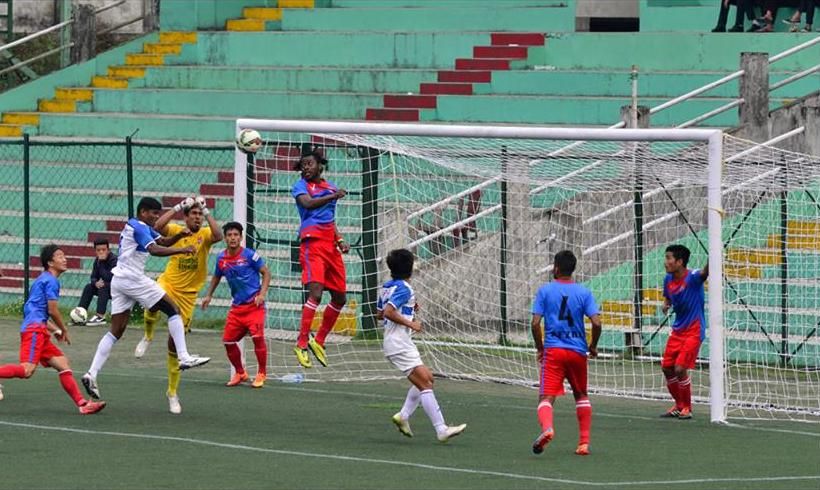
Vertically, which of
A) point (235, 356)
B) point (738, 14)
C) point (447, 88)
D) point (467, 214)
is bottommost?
point (235, 356)

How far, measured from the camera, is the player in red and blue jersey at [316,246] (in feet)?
51.7

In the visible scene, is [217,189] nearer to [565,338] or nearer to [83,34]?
[83,34]

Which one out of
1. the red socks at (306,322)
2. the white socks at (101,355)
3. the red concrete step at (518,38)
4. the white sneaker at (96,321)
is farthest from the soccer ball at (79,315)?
the red concrete step at (518,38)

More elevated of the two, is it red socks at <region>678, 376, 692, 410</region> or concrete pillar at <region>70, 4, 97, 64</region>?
concrete pillar at <region>70, 4, 97, 64</region>

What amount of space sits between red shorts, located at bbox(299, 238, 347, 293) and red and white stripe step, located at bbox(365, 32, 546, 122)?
8504 millimetres

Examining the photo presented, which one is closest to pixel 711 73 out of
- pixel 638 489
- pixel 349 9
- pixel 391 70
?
pixel 391 70

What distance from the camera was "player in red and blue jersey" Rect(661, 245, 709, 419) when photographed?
573 inches

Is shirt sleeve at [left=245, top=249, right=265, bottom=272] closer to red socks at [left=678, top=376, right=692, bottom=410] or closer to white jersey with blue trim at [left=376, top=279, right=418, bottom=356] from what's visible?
white jersey with blue trim at [left=376, top=279, right=418, bottom=356]

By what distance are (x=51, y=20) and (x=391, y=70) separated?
7.94 metres

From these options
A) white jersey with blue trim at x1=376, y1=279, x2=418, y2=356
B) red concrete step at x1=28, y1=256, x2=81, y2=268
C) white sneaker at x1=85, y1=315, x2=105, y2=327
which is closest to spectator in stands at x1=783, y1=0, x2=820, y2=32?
white sneaker at x1=85, y1=315, x2=105, y2=327

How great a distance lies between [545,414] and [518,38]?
13861 mm

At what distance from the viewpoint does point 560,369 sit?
12.4 metres

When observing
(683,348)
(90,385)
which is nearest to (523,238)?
(683,348)

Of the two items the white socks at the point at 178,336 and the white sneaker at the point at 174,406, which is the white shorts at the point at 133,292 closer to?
the white socks at the point at 178,336
